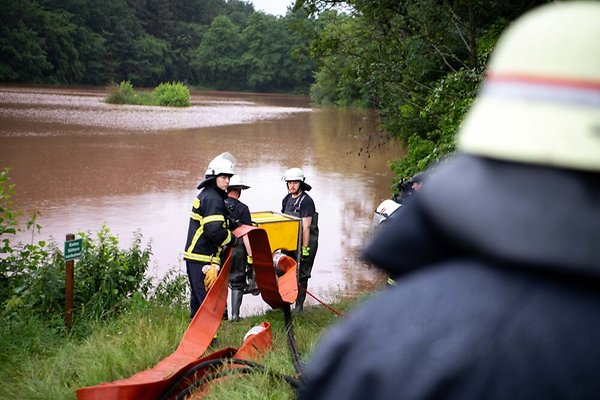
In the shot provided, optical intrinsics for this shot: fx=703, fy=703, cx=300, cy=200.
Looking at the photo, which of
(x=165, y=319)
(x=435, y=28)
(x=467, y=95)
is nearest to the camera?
(x=165, y=319)

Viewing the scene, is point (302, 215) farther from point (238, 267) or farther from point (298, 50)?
point (298, 50)

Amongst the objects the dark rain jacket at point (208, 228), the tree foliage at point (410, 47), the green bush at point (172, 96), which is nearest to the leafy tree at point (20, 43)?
the green bush at point (172, 96)

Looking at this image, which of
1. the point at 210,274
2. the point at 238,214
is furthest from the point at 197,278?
the point at 238,214

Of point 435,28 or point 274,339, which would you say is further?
point 435,28

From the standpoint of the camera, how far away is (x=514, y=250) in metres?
0.80

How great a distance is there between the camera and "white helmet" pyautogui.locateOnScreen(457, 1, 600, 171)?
2.56ft


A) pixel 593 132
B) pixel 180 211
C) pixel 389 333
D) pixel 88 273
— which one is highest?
pixel 593 132

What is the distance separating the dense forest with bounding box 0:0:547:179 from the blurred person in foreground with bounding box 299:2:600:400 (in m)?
7.27

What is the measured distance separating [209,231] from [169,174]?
47.7 ft

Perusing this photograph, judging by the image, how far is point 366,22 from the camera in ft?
42.0

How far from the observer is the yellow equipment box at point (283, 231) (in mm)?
7832

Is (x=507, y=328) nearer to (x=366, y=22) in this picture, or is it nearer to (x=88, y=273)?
(x=88, y=273)

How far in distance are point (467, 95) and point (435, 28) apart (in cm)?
323

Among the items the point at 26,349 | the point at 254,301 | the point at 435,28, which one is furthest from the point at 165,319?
the point at 435,28
